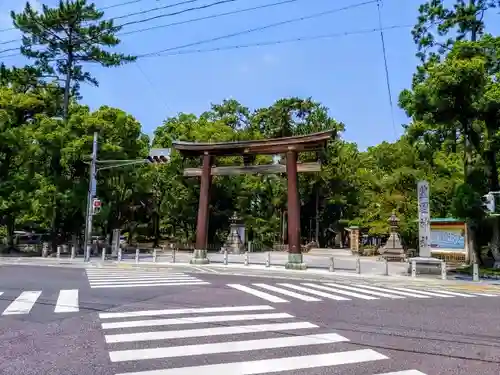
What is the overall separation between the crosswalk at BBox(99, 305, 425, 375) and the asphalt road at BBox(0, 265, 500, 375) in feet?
0.05

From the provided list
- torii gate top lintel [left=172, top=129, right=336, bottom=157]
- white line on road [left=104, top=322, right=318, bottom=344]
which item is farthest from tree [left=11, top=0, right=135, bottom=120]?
white line on road [left=104, top=322, right=318, bottom=344]

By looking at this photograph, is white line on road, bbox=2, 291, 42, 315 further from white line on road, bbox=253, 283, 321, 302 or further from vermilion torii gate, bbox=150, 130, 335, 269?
vermilion torii gate, bbox=150, 130, 335, 269

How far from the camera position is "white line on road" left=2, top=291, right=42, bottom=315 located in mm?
8758

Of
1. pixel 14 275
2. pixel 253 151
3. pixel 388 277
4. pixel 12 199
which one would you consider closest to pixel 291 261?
pixel 388 277

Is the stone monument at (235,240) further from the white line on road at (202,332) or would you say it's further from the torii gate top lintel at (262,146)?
the white line on road at (202,332)

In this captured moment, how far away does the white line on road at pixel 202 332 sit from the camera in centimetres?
670

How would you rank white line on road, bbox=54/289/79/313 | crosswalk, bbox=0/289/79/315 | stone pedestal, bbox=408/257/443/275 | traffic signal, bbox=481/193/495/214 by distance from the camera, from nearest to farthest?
1. crosswalk, bbox=0/289/79/315
2. white line on road, bbox=54/289/79/313
3. traffic signal, bbox=481/193/495/214
4. stone pedestal, bbox=408/257/443/275

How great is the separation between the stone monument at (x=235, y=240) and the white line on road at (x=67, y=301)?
1043 inches

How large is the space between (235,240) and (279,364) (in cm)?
3348

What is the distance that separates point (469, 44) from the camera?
2033 cm

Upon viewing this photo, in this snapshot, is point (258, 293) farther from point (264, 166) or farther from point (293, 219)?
point (264, 166)

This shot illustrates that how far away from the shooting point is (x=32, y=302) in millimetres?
9891

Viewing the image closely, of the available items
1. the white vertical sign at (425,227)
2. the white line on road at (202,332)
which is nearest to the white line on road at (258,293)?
the white line on road at (202,332)

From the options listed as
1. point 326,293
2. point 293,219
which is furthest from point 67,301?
point 293,219
